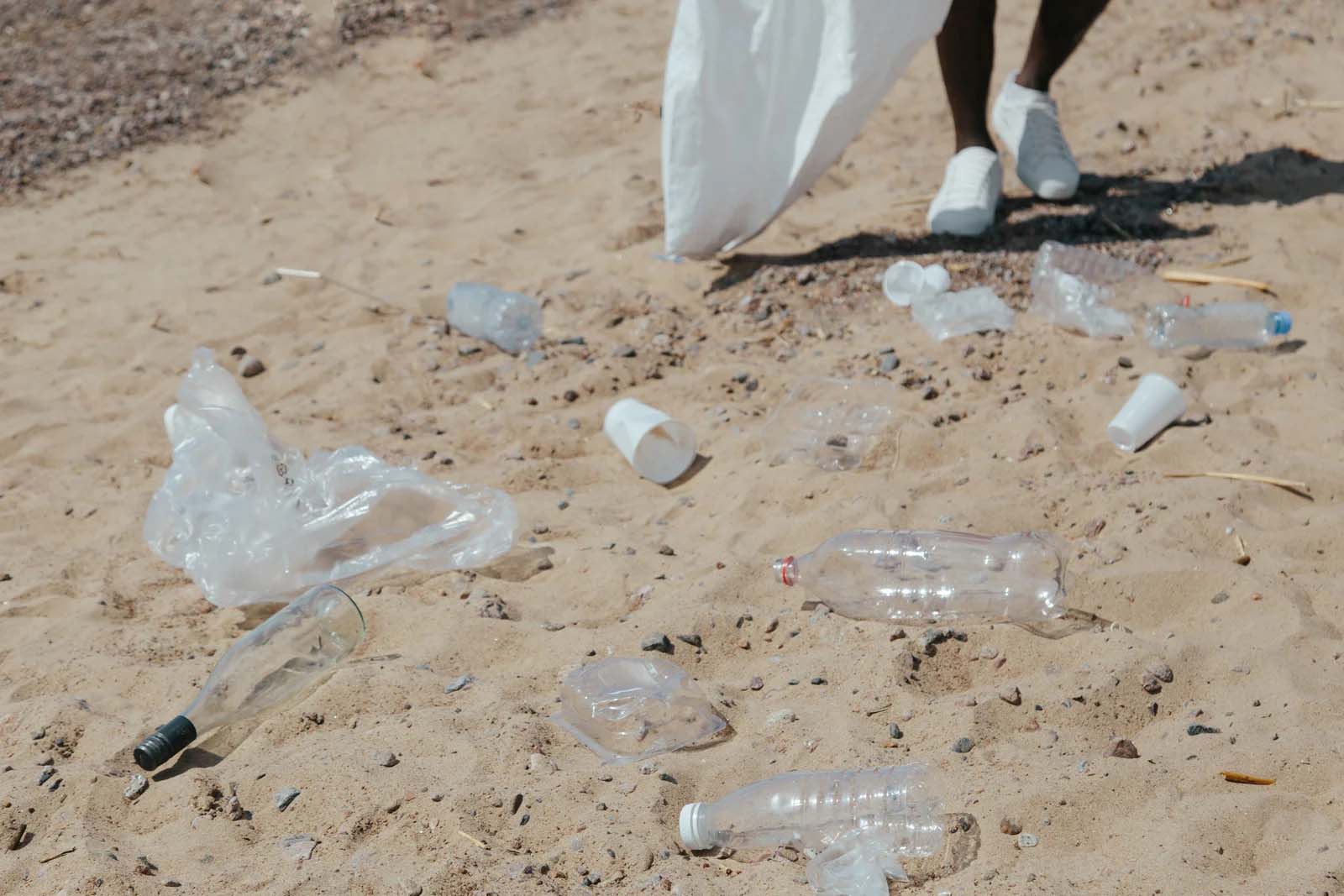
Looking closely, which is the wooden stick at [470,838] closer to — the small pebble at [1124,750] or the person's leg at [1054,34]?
the small pebble at [1124,750]

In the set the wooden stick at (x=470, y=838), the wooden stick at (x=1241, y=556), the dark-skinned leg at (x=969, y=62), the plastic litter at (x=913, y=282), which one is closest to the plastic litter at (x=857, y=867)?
the wooden stick at (x=470, y=838)

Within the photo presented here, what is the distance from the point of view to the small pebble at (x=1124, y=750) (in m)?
1.83

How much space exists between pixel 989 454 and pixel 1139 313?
773 millimetres

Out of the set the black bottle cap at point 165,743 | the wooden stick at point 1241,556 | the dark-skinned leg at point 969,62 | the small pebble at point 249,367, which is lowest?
the small pebble at point 249,367

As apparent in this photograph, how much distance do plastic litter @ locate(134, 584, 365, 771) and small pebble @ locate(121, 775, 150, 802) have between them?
5 cm

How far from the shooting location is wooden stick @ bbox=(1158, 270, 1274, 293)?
314 centimetres

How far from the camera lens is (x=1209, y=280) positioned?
10.4 feet

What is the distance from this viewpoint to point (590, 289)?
140 inches

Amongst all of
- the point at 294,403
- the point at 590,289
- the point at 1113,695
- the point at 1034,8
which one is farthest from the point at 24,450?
the point at 1034,8

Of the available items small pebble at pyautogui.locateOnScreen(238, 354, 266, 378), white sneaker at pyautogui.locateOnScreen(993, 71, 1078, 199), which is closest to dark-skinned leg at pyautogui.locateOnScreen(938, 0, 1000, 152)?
white sneaker at pyautogui.locateOnScreen(993, 71, 1078, 199)

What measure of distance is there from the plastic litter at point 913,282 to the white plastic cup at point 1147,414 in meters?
→ 0.68

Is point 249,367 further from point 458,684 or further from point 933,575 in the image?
point 933,575

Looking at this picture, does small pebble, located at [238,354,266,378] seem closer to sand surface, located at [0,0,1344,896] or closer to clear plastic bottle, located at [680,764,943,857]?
sand surface, located at [0,0,1344,896]

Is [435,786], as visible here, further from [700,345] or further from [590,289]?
[590,289]
